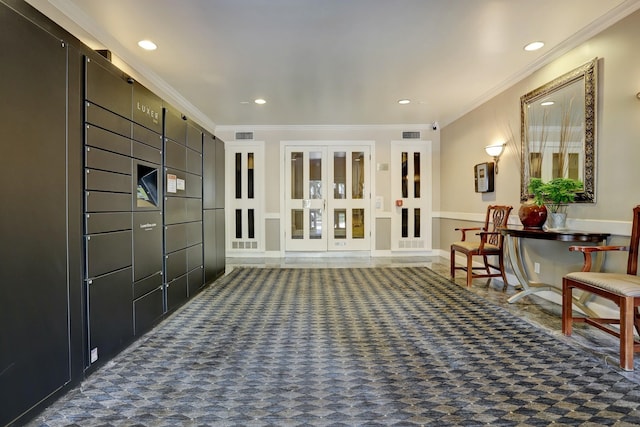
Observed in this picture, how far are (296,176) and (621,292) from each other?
5285 mm

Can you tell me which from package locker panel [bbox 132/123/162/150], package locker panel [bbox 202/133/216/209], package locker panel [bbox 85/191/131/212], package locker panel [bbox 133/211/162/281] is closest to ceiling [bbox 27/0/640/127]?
package locker panel [bbox 202/133/216/209]

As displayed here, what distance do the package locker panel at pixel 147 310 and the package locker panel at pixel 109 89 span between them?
1.36 m

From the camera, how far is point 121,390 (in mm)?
1830

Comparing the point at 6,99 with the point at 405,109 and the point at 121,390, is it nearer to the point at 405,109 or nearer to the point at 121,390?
the point at 121,390

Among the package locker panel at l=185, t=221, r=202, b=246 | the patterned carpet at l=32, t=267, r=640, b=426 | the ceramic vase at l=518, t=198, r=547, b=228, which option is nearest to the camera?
the patterned carpet at l=32, t=267, r=640, b=426

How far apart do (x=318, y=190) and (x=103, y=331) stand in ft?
16.1

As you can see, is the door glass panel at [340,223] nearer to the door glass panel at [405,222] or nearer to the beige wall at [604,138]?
the door glass panel at [405,222]

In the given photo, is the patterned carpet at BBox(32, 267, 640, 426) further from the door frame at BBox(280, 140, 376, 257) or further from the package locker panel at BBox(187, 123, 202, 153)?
the door frame at BBox(280, 140, 376, 257)

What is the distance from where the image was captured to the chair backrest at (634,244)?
2494 millimetres

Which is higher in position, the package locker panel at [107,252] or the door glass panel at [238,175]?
the door glass panel at [238,175]

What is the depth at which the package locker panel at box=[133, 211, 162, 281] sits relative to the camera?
8.13 feet

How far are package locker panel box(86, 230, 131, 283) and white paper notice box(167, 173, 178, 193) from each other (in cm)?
77

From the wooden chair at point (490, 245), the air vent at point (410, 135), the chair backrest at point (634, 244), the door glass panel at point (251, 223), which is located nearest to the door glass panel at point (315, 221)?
the door glass panel at point (251, 223)

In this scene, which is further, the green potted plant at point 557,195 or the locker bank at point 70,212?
the green potted plant at point 557,195
